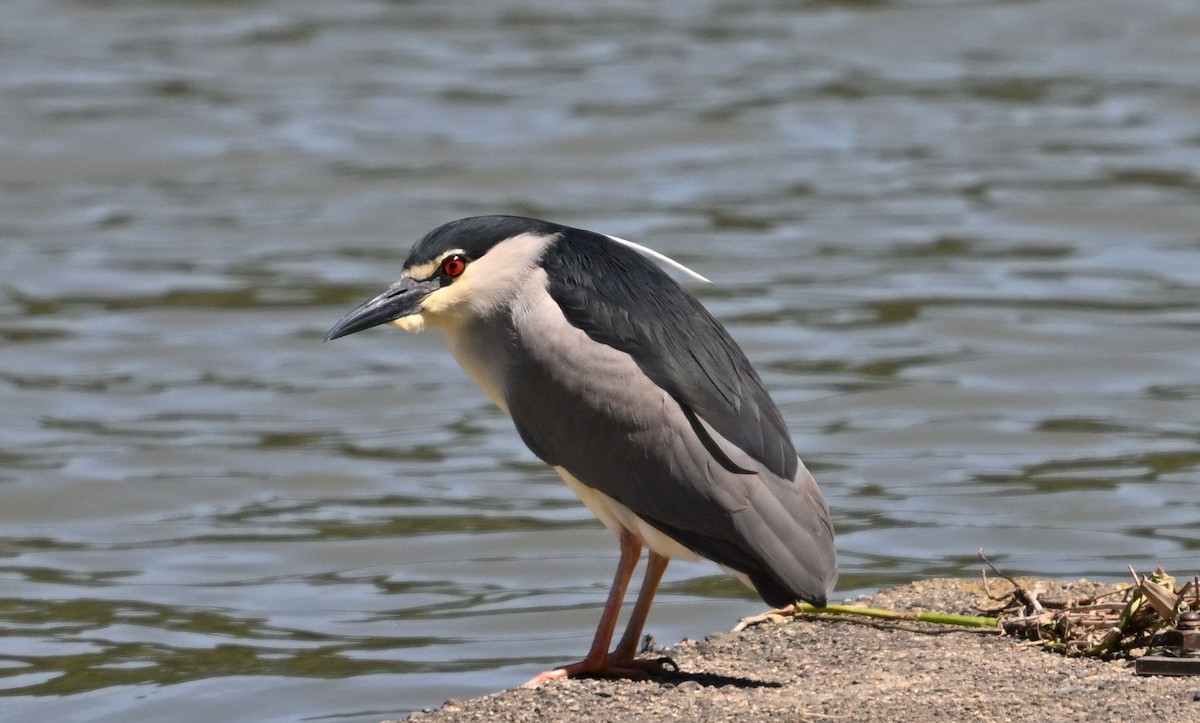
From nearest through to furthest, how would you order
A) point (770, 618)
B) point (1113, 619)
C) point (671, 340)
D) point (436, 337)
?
point (1113, 619), point (671, 340), point (770, 618), point (436, 337)

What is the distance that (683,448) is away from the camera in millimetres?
5652

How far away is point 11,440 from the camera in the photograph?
35.7 ft

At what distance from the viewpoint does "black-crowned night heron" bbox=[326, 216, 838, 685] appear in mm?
5543

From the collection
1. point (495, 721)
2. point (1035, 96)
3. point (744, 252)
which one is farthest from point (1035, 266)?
point (495, 721)

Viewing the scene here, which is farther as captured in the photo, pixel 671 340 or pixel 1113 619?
pixel 671 340

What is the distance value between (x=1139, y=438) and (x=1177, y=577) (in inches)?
116

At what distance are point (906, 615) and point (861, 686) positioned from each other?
76cm

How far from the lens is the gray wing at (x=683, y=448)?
5492 mm

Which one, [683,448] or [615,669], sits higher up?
[683,448]

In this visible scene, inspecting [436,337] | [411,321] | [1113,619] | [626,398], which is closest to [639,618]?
[626,398]

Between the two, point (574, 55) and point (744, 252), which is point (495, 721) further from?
point (574, 55)

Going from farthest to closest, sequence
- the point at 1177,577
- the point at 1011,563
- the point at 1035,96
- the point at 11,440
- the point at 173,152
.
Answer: the point at 1035,96 < the point at 173,152 < the point at 11,440 < the point at 1011,563 < the point at 1177,577

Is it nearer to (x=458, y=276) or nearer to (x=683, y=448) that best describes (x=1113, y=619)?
(x=683, y=448)

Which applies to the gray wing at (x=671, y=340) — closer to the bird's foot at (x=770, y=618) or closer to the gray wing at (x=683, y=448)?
the gray wing at (x=683, y=448)
